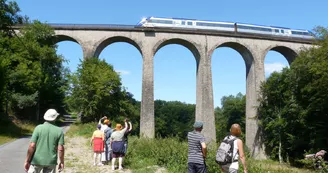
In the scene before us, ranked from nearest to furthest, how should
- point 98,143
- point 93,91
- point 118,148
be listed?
point 118,148 → point 98,143 → point 93,91

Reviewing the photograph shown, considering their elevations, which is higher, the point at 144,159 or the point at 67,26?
the point at 67,26

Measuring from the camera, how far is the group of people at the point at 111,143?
8.23 meters

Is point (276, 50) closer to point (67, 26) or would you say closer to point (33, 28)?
point (67, 26)

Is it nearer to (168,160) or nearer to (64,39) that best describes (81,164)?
(168,160)

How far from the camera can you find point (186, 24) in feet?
97.2

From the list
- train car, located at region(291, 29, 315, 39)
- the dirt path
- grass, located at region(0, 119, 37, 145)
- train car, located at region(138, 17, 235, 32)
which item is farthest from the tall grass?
train car, located at region(291, 29, 315, 39)

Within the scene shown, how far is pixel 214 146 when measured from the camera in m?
8.55

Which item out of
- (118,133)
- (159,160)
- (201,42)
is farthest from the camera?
(201,42)

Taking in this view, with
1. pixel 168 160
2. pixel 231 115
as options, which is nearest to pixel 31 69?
pixel 168 160

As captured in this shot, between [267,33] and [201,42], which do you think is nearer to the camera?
[201,42]

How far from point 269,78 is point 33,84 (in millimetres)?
20649

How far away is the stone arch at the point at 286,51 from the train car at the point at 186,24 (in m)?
4.10

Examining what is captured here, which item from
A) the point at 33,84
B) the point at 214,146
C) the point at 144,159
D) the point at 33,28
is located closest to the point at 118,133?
the point at 144,159

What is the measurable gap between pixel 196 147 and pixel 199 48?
24.0 m
